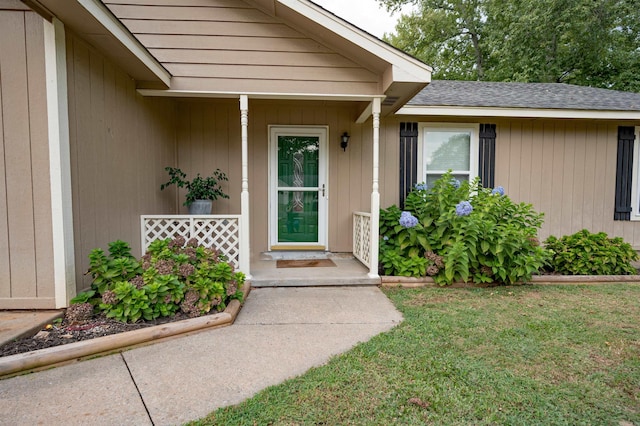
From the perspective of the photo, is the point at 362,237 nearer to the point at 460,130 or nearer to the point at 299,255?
the point at 299,255

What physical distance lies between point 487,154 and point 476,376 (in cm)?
409

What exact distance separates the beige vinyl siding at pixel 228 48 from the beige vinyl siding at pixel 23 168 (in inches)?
50.6

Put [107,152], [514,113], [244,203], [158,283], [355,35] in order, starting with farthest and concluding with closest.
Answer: [514,113] → [244,203] → [355,35] → [107,152] → [158,283]

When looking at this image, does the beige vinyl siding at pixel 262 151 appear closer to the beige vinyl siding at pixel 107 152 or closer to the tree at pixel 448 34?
the beige vinyl siding at pixel 107 152

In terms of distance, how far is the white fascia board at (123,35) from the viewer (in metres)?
2.43

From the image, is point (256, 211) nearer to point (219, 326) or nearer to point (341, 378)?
point (219, 326)

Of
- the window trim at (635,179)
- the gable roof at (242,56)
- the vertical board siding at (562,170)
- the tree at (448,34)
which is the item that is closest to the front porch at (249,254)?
the gable roof at (242,56)

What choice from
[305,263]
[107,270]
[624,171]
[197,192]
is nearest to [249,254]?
[305,263]

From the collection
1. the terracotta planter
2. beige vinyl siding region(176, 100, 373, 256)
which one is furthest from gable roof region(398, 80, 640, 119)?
the terracotta planter

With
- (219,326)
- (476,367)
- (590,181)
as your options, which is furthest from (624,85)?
(219,326)

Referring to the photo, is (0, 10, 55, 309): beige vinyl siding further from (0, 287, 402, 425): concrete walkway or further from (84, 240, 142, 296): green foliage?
(0, 287, 402, 425): concrete walkway

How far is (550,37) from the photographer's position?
11.1 m

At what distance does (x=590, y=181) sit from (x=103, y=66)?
6.77 meters

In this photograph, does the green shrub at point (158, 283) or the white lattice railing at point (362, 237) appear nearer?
the green shrub at point (158, 283)
